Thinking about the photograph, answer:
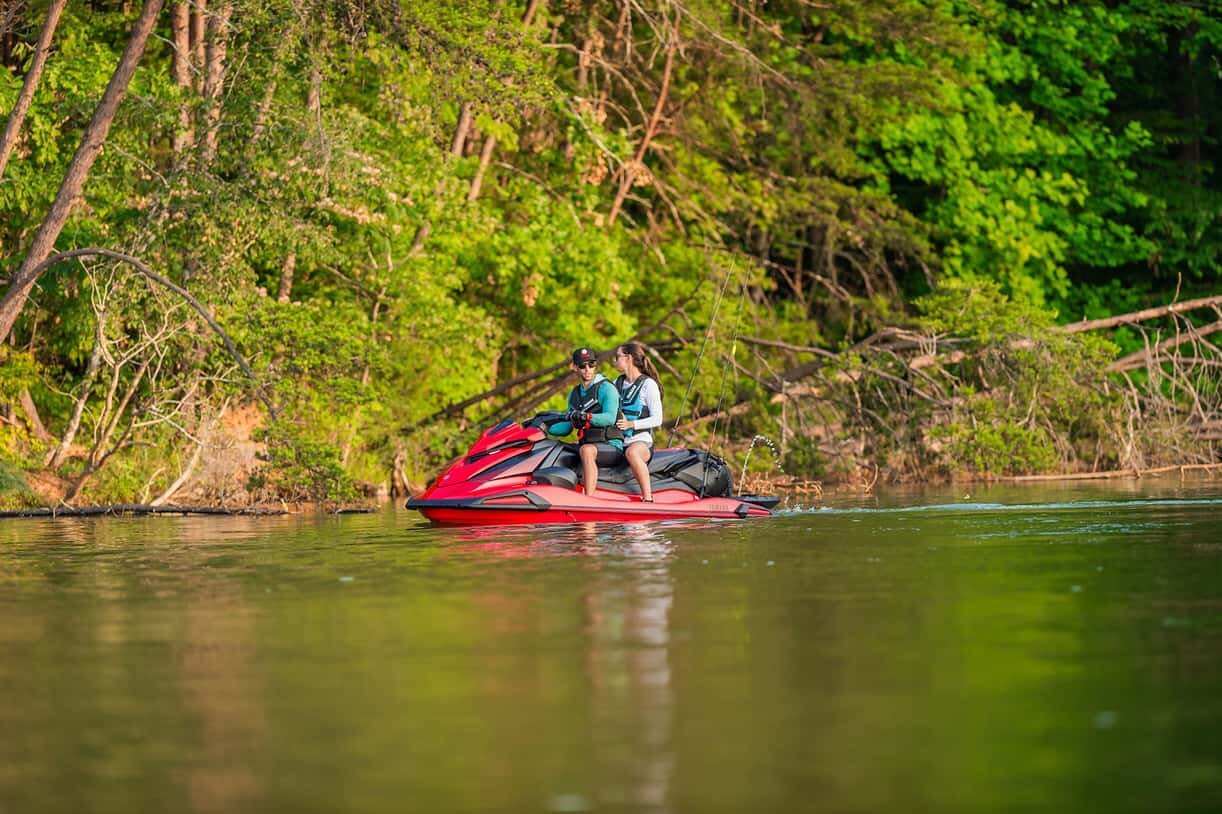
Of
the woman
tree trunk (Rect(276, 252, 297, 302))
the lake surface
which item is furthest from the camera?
tree trunk (Rect(276, 252, 297, 302))

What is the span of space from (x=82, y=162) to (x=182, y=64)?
4.09 m

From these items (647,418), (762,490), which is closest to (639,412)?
(647,418)

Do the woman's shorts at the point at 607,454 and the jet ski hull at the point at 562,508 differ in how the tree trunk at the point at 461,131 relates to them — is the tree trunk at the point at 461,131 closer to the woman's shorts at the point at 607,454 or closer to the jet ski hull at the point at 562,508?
the woman's shorts at the point at 607,454

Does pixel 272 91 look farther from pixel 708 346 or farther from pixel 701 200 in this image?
pixel 701 200

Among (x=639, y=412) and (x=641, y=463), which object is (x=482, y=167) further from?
(x=641, y=463)

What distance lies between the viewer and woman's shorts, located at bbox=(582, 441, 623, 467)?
58.4ft

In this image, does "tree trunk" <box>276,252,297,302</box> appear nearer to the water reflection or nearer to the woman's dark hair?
the woman's dark hair

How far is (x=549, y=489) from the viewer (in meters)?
17.4

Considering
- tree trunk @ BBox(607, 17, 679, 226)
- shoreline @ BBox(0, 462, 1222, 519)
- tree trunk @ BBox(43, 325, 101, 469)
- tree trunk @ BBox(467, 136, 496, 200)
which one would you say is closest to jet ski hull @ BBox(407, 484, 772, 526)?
shoreline @ BBox(0, 462, 1222, 519)

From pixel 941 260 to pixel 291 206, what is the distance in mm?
15452

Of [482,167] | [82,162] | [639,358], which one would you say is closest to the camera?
[639,358]

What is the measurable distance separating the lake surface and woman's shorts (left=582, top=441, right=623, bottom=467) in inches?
132

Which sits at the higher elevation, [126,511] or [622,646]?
[126,511]

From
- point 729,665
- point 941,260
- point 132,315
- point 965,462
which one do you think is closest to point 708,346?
point 965,462
